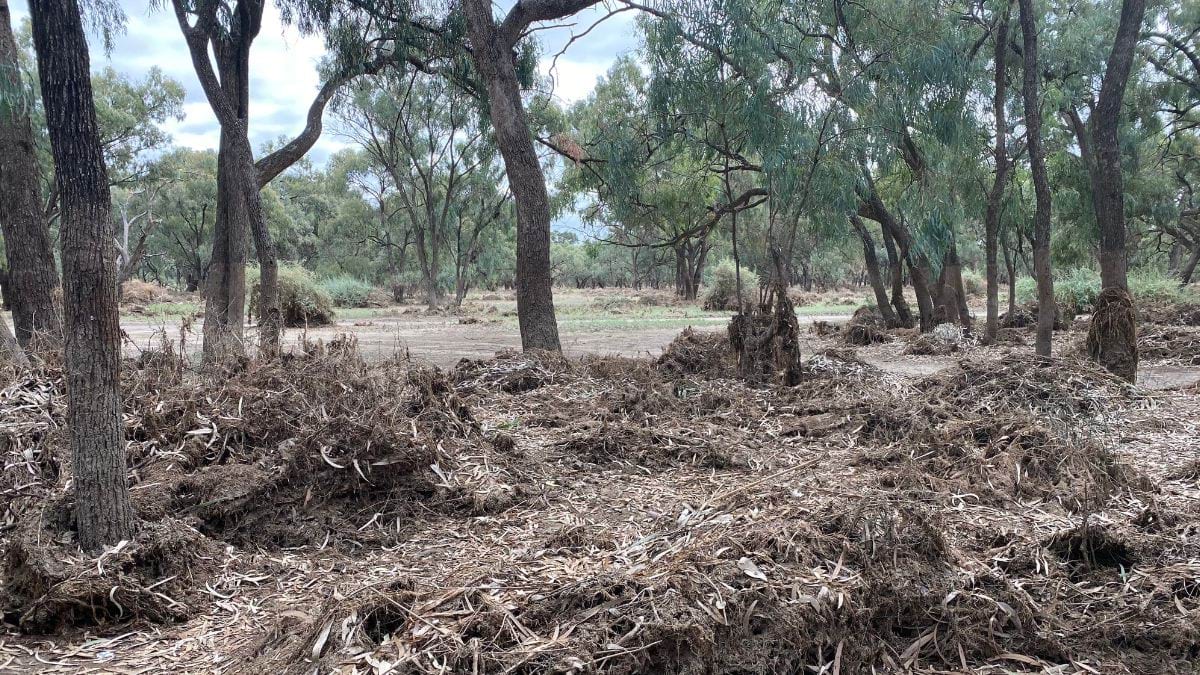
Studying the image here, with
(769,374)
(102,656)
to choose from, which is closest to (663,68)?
(769,374)

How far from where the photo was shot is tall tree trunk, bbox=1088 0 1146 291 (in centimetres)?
734

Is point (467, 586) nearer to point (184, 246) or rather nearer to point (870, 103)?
point (870, 103)

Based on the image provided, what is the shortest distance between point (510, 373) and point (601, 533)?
4.08 meters

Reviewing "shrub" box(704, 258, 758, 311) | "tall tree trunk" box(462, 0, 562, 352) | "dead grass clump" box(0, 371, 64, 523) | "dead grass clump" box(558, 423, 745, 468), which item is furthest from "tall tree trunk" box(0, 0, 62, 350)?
"shrub" box(704, 258, 758, 311)

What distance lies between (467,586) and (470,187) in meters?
30.9

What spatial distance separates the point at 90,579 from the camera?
115 inches

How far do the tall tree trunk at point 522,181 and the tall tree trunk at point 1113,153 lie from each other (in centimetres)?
601

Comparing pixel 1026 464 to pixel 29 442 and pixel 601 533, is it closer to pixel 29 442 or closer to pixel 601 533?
pixel 601 533

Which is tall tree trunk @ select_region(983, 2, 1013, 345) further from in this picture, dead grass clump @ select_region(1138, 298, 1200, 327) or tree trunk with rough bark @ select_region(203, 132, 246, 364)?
tree trunk with rough bark @ select_region(203, 132, 246, 364)

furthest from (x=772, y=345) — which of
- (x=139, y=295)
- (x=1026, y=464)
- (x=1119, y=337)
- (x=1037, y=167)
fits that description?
(x=139, y=295)

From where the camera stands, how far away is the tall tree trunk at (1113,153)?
7.34m

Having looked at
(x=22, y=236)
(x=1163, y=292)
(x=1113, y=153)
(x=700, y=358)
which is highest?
(x=1113, y=153)

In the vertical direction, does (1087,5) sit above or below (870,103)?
above

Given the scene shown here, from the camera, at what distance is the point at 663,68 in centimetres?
1041
